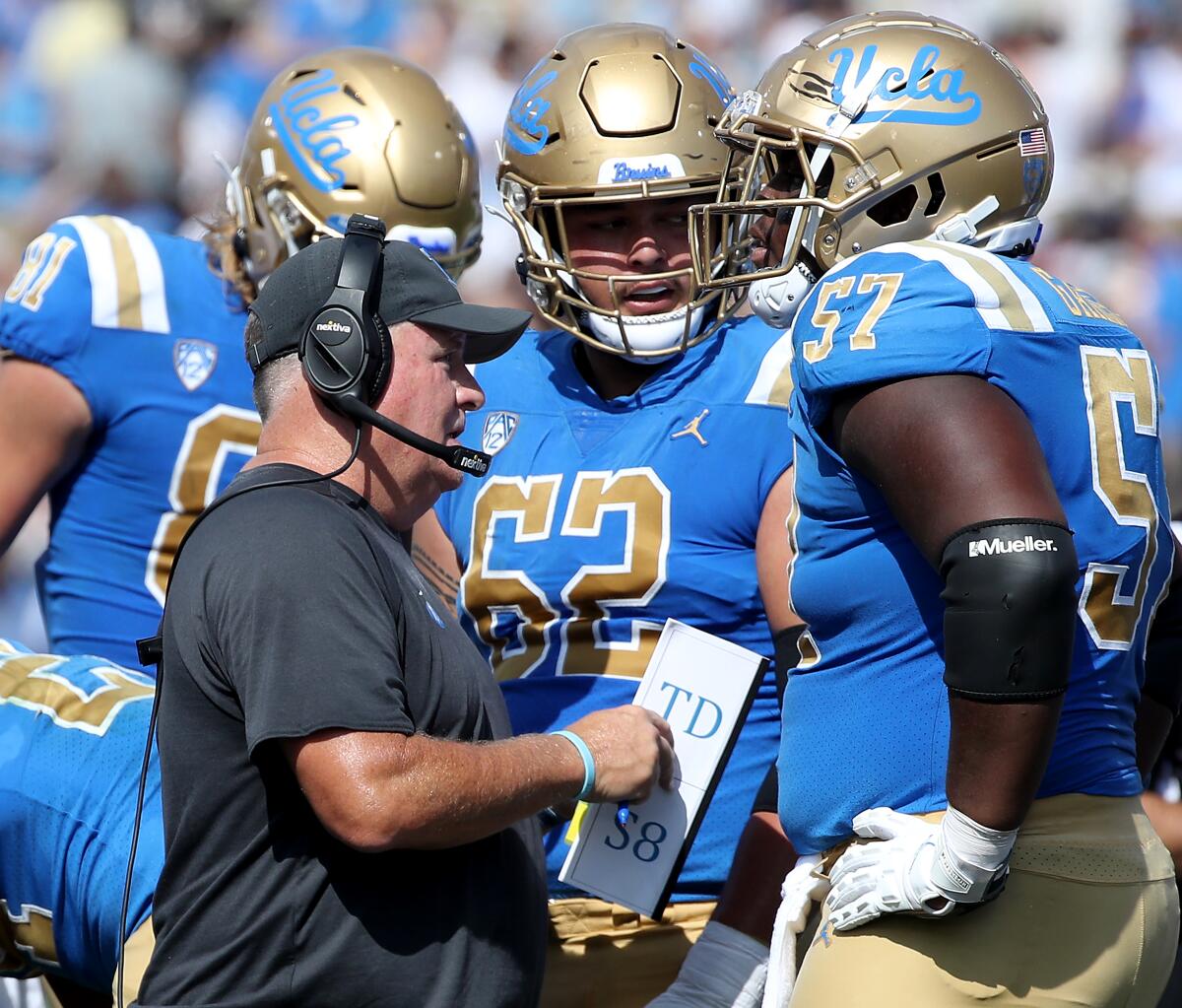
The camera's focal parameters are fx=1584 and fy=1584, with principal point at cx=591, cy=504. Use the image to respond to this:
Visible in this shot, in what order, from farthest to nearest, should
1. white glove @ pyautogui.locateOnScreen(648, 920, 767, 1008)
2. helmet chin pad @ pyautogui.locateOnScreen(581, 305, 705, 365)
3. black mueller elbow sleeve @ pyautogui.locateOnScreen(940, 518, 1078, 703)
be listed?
helmet chin pad @ pyautogui.locateOnScreen(581, 305, 705, 365), white glove @ pyautogui.locateOnScreen(648, 920, 767, 1008), black mueller elbow sleeve @ pyautogui.locateOnScreen(940, 518, 1078, 703)

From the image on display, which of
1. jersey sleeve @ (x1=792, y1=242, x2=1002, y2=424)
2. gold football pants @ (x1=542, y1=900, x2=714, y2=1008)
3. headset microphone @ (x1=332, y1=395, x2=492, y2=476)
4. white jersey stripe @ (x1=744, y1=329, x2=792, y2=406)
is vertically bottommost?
gold football pants @ (x1=542, y1=900, x2=714, y2=1008)

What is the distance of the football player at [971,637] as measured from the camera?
1.70 meters

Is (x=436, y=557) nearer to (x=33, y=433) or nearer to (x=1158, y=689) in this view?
(x=33, y=433)

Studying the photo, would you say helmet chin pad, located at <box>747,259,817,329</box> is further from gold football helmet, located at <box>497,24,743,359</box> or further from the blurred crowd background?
the blurred crowd background

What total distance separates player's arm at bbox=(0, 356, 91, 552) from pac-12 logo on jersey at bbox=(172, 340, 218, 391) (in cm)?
21

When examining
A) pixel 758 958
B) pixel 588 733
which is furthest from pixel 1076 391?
pixel 758 958

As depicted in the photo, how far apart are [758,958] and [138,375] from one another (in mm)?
1857

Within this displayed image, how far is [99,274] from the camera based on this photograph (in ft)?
11.3

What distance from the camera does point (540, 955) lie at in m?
2.22

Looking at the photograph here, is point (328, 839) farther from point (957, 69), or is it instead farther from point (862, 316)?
point (957, 69)

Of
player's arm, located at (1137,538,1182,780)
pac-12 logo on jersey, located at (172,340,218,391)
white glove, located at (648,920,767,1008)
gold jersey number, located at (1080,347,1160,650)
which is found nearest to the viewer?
gold jersey number, located at (1080,347,1160,650)

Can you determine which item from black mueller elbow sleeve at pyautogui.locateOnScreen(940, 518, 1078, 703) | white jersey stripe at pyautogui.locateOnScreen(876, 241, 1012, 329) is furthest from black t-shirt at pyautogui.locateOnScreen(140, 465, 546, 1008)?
white jersey stripe at pyautogui.locateOnScreen(876, 241, 1012, 329)

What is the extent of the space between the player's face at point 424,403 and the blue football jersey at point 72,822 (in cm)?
85

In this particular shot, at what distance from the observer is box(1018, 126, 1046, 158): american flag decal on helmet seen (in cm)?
240
